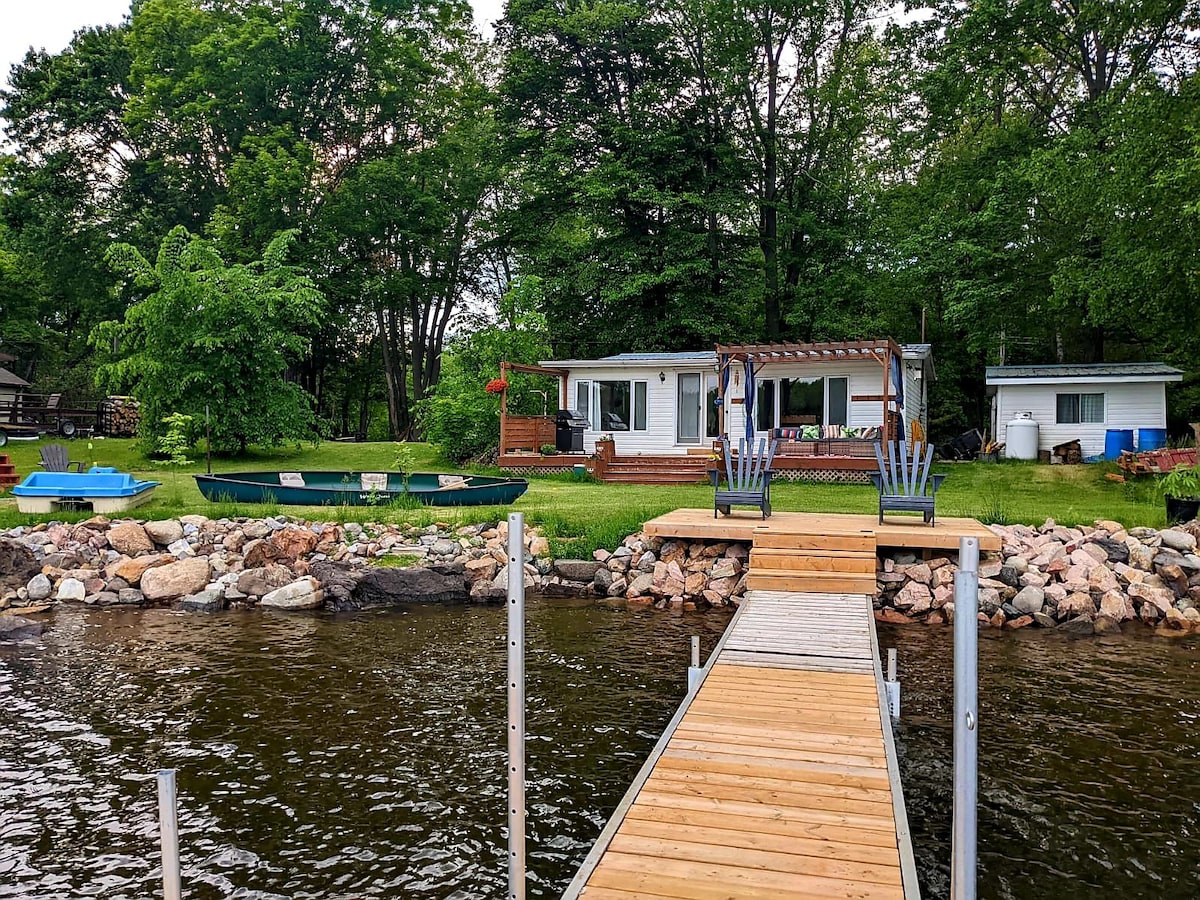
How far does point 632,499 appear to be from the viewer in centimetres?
1494

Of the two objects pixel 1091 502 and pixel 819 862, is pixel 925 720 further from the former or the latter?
pixel 1091 502

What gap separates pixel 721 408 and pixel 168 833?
1560 centimetres

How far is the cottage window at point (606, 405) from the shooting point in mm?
21688

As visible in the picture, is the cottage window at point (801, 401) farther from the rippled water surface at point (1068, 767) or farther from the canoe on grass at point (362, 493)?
the rippled water surface at point (1068, 767)

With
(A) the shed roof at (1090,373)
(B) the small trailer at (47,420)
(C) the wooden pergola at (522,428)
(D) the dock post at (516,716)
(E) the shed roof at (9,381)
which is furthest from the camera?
(E) the shed roof at (9,381)

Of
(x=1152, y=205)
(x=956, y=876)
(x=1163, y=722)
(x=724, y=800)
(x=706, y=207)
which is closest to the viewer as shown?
(x=956, y=876)

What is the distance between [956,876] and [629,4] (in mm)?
28087

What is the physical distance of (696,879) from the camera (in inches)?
133

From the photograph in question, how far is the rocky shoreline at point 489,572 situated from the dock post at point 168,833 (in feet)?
24.4

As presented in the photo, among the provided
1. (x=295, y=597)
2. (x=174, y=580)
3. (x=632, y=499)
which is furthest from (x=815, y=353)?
(x=174, y=580)

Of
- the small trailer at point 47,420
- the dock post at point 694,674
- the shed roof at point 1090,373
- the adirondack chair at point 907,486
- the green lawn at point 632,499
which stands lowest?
the dock post at point 694,674

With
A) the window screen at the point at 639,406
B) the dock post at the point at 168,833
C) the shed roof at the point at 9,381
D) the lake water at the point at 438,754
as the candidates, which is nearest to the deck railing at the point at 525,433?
the window screen at the point at 639,406

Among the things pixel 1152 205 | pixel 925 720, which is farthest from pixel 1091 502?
pixel 925 720

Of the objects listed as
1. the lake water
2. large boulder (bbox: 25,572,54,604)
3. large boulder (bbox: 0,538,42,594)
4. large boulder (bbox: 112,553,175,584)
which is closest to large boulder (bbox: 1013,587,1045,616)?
the lake water
